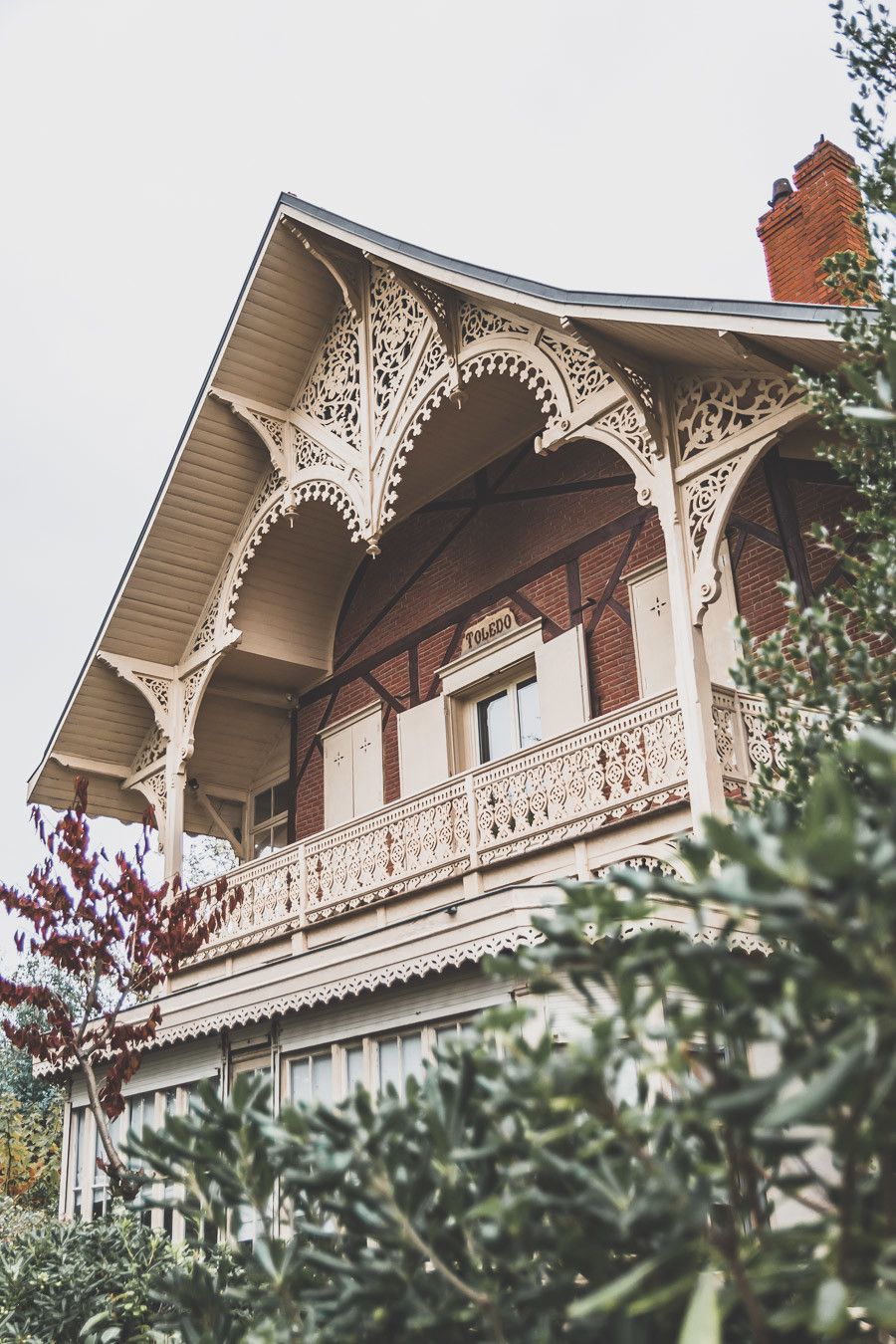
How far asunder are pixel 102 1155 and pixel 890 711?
37.4 ft

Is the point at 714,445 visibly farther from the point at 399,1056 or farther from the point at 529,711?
the point at 399,1056

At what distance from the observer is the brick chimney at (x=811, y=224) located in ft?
42.9

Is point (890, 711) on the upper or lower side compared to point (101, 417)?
lower

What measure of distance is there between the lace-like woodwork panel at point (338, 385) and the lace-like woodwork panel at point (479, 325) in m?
1.56

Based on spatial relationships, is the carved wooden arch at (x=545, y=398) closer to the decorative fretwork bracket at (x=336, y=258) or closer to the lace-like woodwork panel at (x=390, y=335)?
the lace-like woodwork panel at (x=390, y=335)

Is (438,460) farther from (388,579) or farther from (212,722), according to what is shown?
(212,722)

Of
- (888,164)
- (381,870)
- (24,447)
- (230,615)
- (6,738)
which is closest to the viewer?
(888,164)

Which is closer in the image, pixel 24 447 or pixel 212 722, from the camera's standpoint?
pixel 212 722

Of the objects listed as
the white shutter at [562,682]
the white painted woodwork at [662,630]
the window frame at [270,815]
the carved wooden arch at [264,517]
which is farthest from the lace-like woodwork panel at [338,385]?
the window frame at [270,815]

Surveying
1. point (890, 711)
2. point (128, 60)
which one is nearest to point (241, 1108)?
point (890, 711)

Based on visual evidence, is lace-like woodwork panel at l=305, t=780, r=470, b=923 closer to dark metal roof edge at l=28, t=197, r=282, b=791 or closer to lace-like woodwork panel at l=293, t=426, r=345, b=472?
lace-like woodwork panel at l=293, t=426, r=345, b=472

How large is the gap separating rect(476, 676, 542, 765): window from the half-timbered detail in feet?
0.11

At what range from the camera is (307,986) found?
1087 centimetres

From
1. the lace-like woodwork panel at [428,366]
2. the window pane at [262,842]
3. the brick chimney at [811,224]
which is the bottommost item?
the window pane at [262,842]
